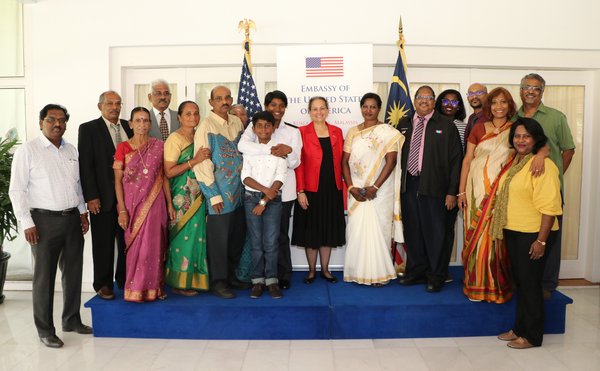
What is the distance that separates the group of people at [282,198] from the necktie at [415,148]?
1 centimetres

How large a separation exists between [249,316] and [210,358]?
419mm

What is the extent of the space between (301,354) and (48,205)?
2.05 m

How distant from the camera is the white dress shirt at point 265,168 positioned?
3.52 metres

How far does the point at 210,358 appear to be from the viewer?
3182mm

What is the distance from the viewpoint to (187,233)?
11.9ft

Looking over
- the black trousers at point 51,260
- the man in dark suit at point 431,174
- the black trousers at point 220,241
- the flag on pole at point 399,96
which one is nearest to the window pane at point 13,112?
the black trousers at point 51,260

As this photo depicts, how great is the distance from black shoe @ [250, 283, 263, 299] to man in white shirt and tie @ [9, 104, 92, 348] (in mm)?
1314

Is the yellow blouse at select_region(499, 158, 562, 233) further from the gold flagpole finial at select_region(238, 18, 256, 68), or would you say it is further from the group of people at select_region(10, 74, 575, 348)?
the gold flagpole finial at select_region(238, 18, 256, 68)

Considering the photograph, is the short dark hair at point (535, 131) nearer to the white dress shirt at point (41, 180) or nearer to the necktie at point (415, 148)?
→ the necktie at point (415, 148)

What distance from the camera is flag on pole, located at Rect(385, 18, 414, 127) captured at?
4.40 meters

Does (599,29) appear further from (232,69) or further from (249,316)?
(249,316)

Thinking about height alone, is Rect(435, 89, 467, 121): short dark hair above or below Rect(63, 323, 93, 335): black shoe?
above

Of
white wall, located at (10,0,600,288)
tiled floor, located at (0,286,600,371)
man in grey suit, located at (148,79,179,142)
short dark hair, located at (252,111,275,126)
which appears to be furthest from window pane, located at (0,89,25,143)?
short dark hair, located at (252,111,275,126)

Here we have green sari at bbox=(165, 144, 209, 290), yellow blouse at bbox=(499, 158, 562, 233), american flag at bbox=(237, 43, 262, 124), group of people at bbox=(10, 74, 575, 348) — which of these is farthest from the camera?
american flag at bbox=(237, 43, 262, 124)
